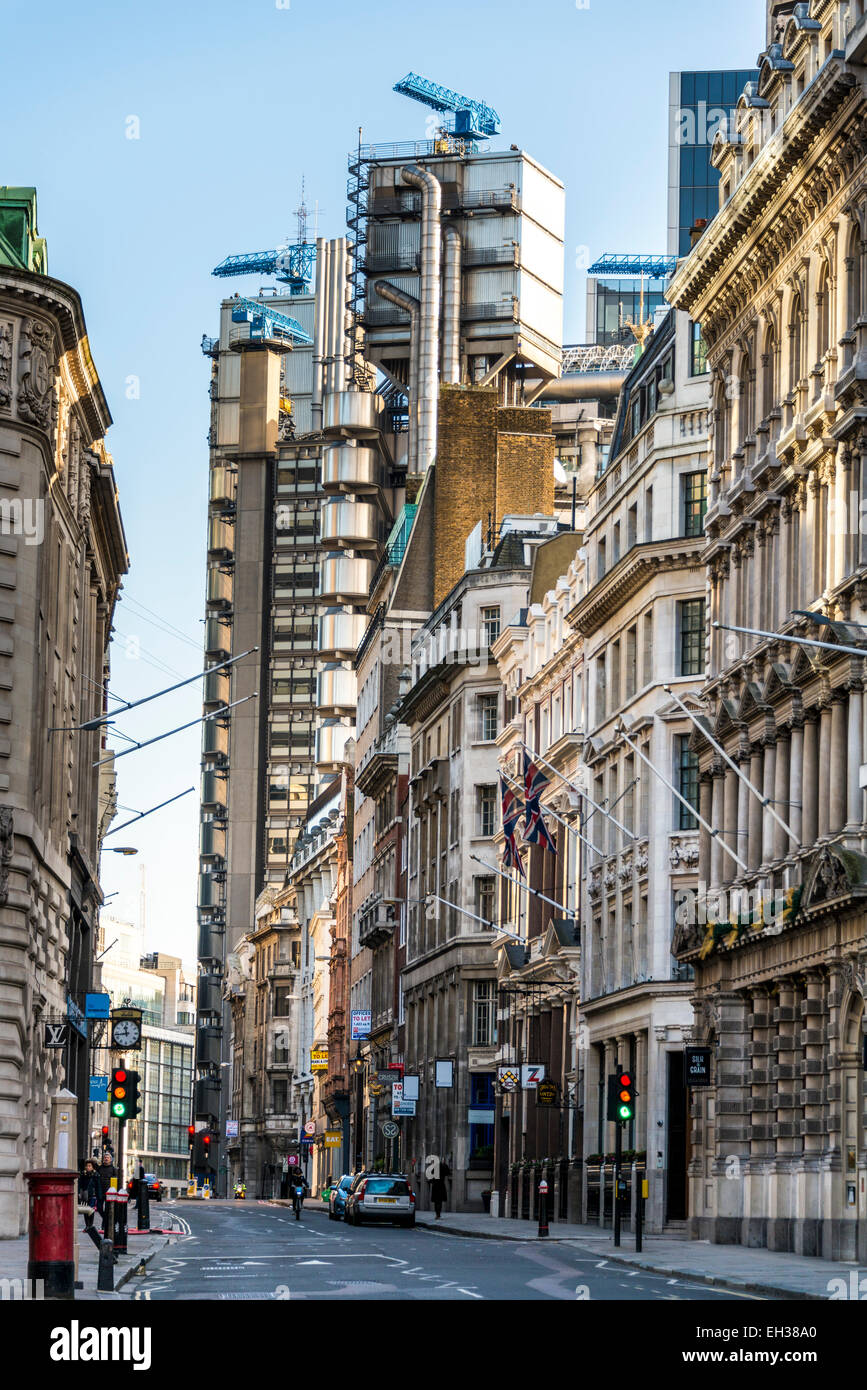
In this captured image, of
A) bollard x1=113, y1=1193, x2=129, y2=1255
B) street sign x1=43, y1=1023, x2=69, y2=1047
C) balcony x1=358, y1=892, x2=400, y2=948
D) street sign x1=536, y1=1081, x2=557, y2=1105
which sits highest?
balcony x1=358, y1=892, x2=400, y2=948

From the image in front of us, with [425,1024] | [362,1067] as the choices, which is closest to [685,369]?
[425,1024]

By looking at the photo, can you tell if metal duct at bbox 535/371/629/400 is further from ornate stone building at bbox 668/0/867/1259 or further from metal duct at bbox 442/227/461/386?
ornate stone building at bbox 668/0/867/1259

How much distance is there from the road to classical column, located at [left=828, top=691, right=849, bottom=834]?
9087mm

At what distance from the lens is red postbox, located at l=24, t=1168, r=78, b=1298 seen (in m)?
25.1

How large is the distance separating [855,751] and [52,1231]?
21777 mm

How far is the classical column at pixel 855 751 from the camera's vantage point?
1709 inches

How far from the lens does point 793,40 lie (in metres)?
50.8

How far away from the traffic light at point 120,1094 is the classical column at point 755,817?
17.7m

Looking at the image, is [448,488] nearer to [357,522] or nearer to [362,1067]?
[362,1067]

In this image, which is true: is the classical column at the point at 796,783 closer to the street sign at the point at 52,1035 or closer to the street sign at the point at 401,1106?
the street sign at the point at 52,1035

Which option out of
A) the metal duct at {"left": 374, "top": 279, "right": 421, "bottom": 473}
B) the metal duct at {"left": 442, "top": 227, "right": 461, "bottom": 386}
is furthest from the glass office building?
the metal duct at {"left": 374, "top": 279, "right": 421, "bottom": 473}

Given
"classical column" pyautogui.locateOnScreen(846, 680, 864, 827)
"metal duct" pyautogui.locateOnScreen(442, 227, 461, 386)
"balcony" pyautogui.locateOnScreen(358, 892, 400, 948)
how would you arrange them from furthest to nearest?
"metal duct" pyautogui.locateOnScreen(442, 227, 461, 386) < "balcony" pyautogui.locateOnScreen(358, 892, 400, 948) < "classical column" pyautogui.locateOnScreen(846, 680, 864, 827)

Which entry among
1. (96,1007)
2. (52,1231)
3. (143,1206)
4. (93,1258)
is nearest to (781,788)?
(143,1206)

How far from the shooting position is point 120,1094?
37.0m
